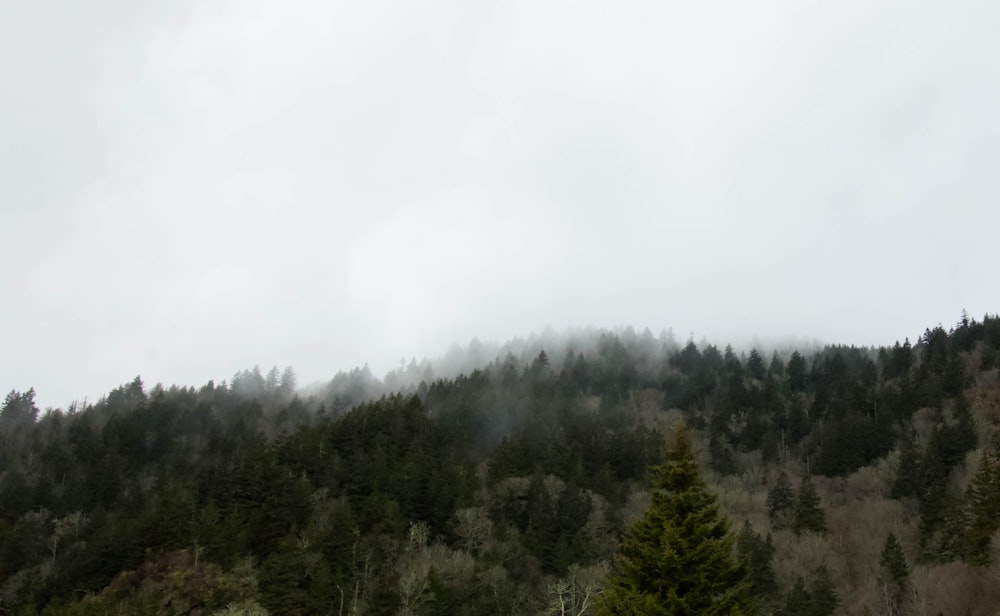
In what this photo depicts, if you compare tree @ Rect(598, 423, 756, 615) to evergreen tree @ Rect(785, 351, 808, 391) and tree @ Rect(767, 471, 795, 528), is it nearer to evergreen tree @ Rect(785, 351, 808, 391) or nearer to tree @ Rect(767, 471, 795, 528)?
tree @ Rect(767, 471, 795, 528)

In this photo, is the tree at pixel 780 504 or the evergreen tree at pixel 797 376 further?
the evergreen tree at pixel 797 376

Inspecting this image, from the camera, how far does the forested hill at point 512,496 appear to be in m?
65.9

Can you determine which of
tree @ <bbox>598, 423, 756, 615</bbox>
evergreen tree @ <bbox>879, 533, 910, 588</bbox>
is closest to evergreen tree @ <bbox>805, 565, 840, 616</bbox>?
evergreen tree @ <bbox>879, 533, 910, 588</bbox>

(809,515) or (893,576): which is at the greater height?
(809,515)

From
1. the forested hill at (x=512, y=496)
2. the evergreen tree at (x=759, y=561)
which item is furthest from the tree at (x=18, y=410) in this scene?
the evergreen tree at (x=759, y=561)

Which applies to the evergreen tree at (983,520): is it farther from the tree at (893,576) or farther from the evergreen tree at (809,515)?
the evergreen tree at (809,515)

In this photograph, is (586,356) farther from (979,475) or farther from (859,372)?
(979,475)

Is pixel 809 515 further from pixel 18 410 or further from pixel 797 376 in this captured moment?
pixel 18 410

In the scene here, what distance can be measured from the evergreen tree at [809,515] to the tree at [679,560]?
79.5 metres

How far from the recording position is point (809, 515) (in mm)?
91938

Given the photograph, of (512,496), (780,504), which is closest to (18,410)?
(512,496)

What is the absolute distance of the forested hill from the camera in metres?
65.9

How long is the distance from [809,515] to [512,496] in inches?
1545

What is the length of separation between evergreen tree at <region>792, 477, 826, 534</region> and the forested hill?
290 mm
